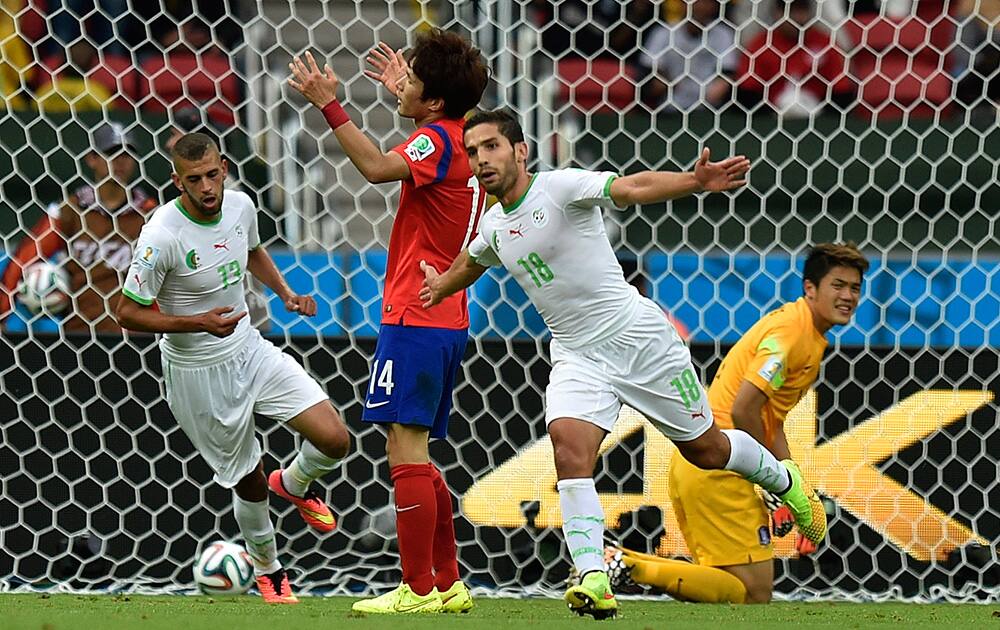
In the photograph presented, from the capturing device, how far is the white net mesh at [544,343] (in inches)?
261

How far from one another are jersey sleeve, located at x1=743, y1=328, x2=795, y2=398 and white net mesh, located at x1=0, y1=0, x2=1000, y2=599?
86cm

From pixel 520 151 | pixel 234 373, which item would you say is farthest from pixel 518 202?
pixel 234 373

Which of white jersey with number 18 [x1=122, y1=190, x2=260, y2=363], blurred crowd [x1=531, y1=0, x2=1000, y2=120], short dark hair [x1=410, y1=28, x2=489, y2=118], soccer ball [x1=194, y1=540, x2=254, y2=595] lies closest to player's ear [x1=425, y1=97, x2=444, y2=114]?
short dark hair [x1=410, y1=28, x2=489, y2=118]

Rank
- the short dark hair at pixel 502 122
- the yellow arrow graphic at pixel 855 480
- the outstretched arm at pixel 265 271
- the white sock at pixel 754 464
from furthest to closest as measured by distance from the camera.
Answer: the yellow arrow graphic at pixel 855 480 → the outstretched arm at pixel 265 271 → the white sock at pixel 754 464 → the short dark hair at pixel 502 122

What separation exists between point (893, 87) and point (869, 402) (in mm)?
1868

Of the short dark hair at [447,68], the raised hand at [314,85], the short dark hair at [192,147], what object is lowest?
the short dark hair at [192,147]

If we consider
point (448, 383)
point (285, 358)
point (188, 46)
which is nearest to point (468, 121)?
point (448, 383)

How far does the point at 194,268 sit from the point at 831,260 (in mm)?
2481

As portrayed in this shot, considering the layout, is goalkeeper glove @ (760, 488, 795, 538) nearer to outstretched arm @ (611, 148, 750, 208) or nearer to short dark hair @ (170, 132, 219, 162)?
outstretched arm @ (611, 148, 750, 208)

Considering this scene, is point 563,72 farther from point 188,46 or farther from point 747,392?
point 747,392

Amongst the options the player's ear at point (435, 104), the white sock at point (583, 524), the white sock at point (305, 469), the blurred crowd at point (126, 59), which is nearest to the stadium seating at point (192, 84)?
the blurred crowd at point (126, 59)

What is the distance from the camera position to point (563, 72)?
24.8 ft

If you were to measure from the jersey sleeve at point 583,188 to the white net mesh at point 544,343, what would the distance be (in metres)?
2.07

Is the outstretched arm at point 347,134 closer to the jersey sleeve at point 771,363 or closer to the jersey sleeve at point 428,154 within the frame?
the jersey sleeve at point 428,154
